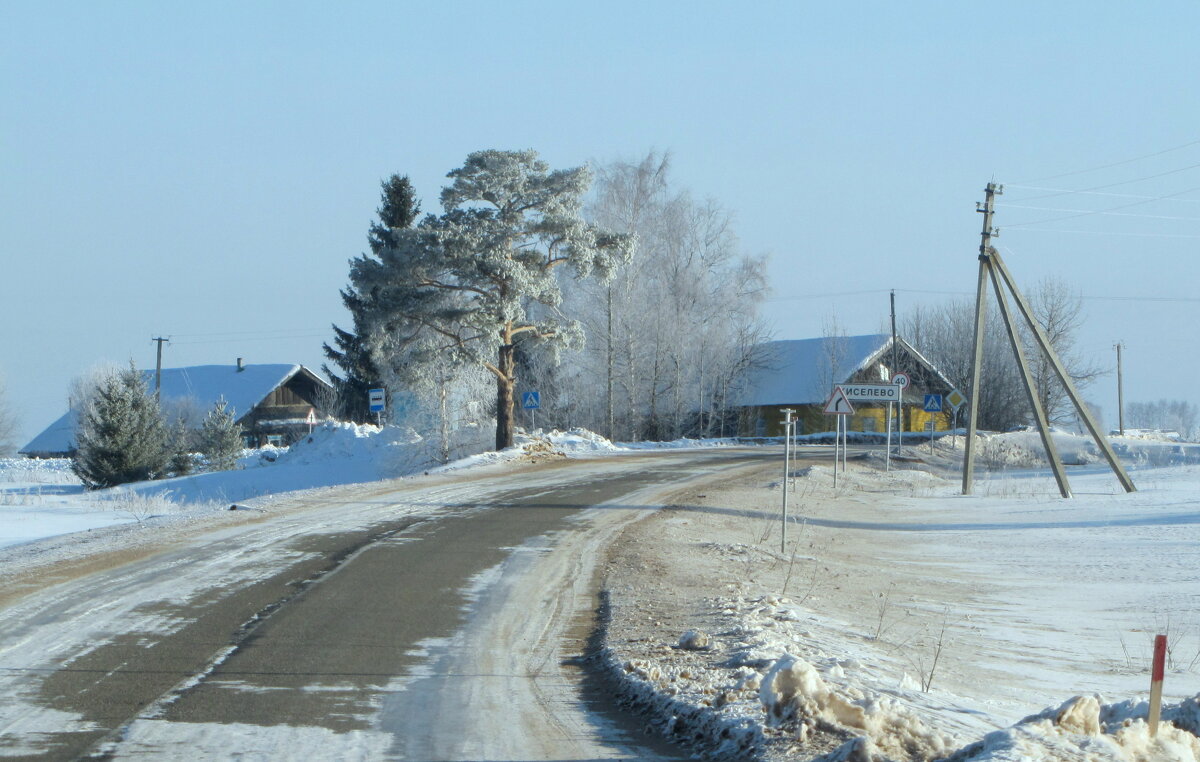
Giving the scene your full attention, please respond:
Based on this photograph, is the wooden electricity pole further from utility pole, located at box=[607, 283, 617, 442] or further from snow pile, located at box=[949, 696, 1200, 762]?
utility pole, located at box=[607, 283, 617, 442]

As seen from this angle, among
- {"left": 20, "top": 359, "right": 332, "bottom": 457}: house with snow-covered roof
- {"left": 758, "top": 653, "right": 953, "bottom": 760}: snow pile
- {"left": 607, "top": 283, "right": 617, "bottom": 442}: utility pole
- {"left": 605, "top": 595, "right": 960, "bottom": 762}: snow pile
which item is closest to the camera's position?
{"left": 758, "top": 653, "right": 953, "bottom": 760}: snow pile

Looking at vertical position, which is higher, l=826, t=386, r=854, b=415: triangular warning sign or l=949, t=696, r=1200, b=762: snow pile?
l=826, t=386, r=854, b=415: triangular warning sign

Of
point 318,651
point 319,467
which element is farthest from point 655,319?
point 318,651

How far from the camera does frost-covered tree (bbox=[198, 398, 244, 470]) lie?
5375 centimetres

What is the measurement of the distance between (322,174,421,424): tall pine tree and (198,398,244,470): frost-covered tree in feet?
26.8

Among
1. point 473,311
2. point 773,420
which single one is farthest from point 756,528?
point 773,420

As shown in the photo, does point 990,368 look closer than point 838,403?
No

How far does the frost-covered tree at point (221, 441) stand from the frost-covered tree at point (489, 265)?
1843 centimetres

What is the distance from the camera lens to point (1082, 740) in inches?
199

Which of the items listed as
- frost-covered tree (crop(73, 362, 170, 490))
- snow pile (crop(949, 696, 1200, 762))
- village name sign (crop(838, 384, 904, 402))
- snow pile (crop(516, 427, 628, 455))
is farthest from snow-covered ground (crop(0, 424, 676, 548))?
snow pile (crop(949, 696, 1200, 762))

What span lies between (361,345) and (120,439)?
17429 mm

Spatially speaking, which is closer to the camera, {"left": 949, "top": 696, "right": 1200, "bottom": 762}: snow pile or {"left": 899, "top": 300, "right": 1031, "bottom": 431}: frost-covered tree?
{"left": 949, "top": 696, "right": 1200, "bottom": 762}: snow pile

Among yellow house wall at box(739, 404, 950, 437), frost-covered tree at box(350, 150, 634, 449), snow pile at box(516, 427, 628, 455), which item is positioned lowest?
snow pile at box(516, 427, 628, 455)

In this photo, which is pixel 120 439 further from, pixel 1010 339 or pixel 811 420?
pixel 811 420
